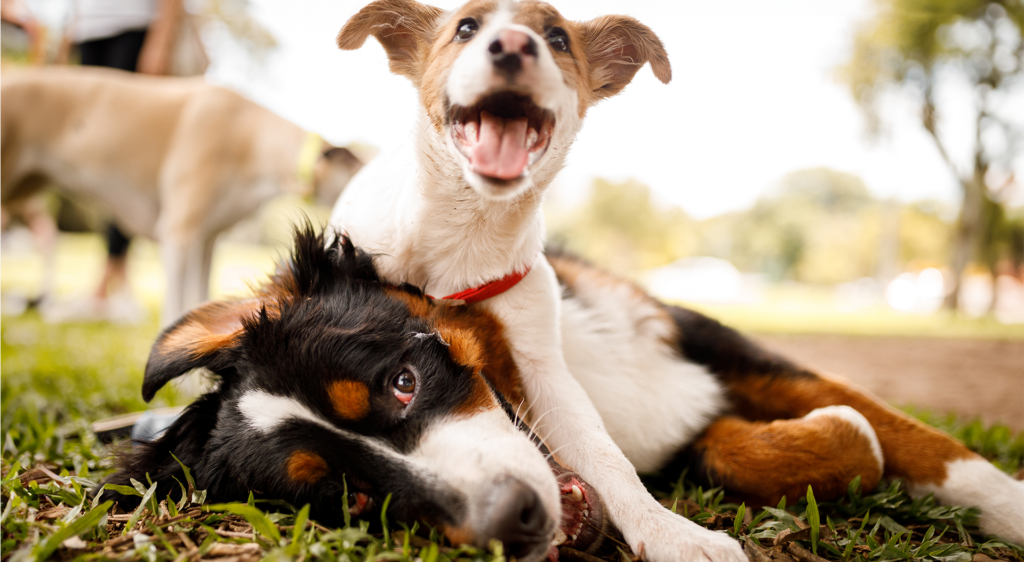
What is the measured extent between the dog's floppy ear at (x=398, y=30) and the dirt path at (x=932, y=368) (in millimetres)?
2254

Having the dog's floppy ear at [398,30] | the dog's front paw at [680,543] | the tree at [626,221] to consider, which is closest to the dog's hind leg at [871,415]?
the dog's front paw at [680,543]

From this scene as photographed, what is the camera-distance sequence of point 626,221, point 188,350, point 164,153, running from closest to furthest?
point 188,350 < point 164,153 < point 626,221

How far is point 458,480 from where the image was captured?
54.9 inches

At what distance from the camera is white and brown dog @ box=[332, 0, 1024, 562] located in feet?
5.80

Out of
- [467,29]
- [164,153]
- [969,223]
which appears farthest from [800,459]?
[969,223]

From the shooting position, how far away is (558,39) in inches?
80.4

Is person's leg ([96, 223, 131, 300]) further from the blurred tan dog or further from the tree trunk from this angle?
the tree trunk

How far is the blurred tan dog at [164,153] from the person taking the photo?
4.60 metres

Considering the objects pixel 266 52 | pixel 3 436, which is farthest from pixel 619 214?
pixel 3 436

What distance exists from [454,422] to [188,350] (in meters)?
0.85

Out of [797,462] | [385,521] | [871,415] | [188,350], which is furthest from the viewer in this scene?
[871,415]

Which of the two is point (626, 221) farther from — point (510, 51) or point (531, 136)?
point (510, 51)

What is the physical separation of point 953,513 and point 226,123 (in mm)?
4992

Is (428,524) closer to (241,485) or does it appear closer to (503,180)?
(241,485)
